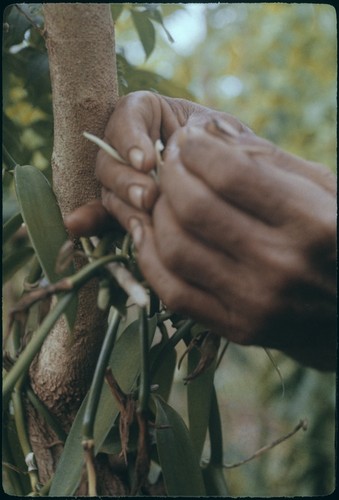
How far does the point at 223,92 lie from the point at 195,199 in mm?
3145

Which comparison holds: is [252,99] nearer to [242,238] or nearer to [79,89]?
[79,89]

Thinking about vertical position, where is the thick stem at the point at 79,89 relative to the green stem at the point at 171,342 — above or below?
above

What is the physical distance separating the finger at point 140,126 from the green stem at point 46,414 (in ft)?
1.06

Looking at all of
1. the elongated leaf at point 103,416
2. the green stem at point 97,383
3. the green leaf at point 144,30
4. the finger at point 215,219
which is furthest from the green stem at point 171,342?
the green leaf at point 144,30

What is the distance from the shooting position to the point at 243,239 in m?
0.41

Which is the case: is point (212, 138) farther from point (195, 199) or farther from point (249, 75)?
point (249, 75)

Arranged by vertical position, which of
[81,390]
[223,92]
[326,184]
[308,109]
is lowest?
[223,92]

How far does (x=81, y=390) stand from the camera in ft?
2.34

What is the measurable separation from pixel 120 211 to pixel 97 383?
0.14 metres

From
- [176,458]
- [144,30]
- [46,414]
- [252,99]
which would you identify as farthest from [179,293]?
[252,99]

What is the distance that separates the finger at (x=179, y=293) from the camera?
438 mm

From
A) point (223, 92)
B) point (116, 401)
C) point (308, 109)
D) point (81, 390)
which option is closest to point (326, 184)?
point (116, 401)

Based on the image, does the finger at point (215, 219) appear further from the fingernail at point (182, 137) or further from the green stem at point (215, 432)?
the green stem at point (215, 432)

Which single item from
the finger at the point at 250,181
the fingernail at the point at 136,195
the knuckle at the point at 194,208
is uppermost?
the finger at the point at 250,181
